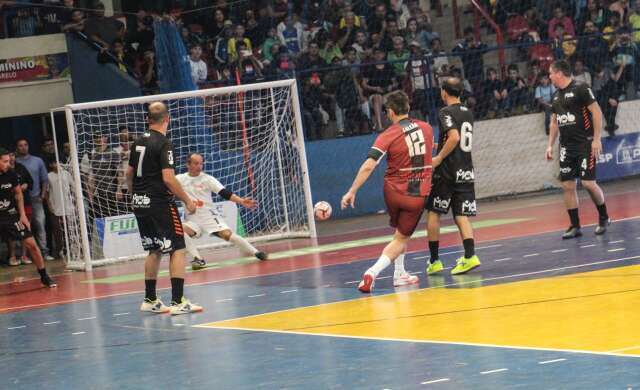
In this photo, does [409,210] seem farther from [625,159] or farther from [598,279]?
[625,159]

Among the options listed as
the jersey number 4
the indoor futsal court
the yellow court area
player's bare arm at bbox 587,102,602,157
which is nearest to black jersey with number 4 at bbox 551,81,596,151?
player's bare arm at bbox 587,102,602,157

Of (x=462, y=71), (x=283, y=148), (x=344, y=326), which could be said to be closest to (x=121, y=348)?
(x=344, y=326)

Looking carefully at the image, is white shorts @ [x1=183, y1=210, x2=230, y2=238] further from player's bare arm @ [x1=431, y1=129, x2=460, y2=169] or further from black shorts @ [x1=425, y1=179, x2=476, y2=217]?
player's bare arm @ [x1=431, y1=129, x2=460, y2=169]

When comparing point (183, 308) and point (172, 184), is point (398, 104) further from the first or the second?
point (183, 308)

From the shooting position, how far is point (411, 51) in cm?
2708

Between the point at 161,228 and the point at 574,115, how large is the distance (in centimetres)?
631

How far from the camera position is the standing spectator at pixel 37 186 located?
21.9 meters

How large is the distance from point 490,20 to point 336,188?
622 centimetres

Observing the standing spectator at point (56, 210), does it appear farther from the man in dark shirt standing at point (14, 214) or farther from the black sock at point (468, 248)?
the black sock at point (468, 248)

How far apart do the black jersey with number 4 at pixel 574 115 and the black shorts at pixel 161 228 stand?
603cm

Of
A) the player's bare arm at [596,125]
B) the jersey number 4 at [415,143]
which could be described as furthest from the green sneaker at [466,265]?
the player's bare arm at [596,125]

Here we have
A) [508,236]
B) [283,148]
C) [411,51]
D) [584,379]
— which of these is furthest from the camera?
[411,51]

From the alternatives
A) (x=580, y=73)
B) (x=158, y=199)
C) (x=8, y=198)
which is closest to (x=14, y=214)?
(x=8, y=198)

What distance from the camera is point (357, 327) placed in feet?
35.0
